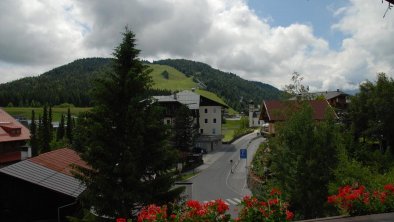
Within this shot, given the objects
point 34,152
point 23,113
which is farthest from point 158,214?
point 23,113

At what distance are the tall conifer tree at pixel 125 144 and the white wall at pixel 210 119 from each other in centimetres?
7384

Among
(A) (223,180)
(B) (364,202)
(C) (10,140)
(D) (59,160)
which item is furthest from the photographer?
(A) (223,180)

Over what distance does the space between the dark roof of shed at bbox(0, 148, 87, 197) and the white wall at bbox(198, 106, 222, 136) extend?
7007 centimetres

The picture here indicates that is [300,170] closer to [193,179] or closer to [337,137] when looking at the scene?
[337,137]

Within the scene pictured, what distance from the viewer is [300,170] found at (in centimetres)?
2164

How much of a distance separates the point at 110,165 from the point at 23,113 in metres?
161

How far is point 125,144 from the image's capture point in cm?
1641

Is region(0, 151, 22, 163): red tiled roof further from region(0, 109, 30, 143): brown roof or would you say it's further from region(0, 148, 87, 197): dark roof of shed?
region(0, 148, 87, 197): dark roof of shed

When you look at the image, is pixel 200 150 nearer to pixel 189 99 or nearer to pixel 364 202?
pixel 189 99

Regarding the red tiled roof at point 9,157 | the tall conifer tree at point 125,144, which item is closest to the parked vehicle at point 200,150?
the red tiled roof at point 9,157

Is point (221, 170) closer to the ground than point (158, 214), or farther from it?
closer to the ground

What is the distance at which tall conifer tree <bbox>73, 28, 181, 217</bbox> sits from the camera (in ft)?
52.0

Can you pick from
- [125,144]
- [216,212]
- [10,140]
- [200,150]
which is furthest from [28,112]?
[216,212]

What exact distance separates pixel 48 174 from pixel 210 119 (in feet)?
238
